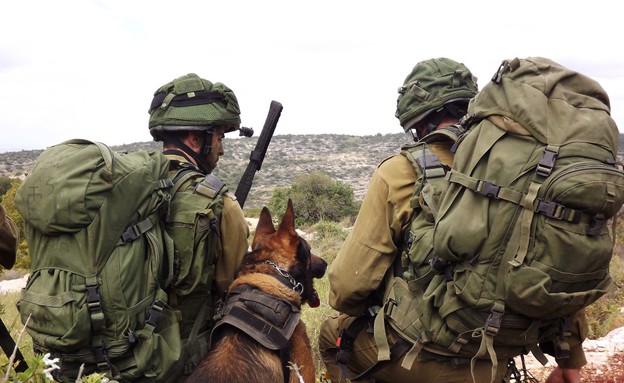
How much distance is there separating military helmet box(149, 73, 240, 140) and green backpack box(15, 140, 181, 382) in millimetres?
711

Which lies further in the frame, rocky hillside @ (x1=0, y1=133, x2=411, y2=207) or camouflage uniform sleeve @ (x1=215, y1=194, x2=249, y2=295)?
rocky hillside @ (x1=0, y1=133, x2=411, y2=207)

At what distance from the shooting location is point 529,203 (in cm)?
230

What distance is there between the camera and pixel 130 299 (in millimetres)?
2793

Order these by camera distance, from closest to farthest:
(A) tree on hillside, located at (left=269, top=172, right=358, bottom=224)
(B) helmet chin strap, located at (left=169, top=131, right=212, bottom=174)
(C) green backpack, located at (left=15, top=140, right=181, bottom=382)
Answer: (C) green backpack, located at (left=15, top=140, right=181, bottom=382) < (B) helmet chin strap, located at (left=169, top=131, right=212, bottom=174) < (A) tree on hillside, located at (left=269, top=172, right=358, bottom=224)

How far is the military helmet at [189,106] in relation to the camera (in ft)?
11.8

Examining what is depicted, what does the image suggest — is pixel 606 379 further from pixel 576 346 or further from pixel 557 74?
pixel 557 74

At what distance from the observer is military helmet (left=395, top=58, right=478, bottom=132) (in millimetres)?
3256

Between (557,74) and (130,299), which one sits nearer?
(557,74)

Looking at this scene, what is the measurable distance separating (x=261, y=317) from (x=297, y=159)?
58424 mm

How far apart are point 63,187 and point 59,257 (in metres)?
0.36

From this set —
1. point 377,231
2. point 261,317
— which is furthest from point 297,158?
point 377,231

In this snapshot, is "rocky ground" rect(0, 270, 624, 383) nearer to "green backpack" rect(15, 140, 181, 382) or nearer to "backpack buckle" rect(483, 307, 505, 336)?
"backpack buckle" rect(483, 307, 505, 336)

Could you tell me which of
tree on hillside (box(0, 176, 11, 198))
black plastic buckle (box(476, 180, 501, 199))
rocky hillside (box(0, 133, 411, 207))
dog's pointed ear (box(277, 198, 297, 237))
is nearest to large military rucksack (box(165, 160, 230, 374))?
dog's pointed ear (box(277, 198, 297, 237))

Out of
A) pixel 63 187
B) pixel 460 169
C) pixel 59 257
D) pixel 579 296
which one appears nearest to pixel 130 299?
pixel 59 257
